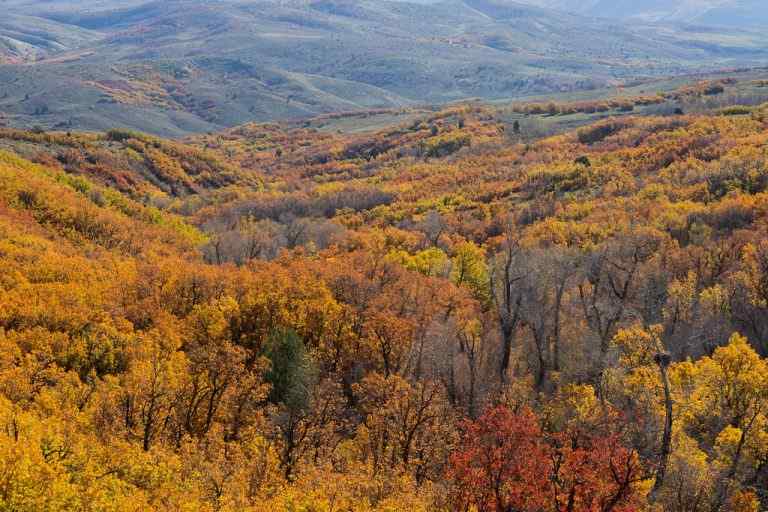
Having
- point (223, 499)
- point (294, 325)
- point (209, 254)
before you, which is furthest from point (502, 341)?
point (209, 254)

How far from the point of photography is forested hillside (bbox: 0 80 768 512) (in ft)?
109

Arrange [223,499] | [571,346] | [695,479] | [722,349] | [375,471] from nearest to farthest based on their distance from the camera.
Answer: [223,499] < [695,479] < [375,471] < [722,349] < [571,346]

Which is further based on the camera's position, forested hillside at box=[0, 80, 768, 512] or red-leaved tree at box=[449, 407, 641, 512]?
forested hillside at box=[0, 80, 768, 512]

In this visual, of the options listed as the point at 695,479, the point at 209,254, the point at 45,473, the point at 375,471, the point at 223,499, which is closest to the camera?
the point at 45,473

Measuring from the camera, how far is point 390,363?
5894 cm

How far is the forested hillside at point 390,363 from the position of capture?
33.2m

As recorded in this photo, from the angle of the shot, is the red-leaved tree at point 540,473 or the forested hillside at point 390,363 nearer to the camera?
the red-leaved tree at point 540,473

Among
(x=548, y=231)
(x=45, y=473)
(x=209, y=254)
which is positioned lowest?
(x=209, y=254)

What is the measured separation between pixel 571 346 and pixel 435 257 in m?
31.8

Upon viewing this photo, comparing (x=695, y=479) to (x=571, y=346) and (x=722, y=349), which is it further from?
(x=571, y=346)

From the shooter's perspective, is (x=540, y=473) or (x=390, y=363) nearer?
(x=540, y=473)

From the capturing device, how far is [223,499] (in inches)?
1161

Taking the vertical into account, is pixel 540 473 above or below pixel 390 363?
above

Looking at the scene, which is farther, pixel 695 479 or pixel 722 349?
pixel 722 349
